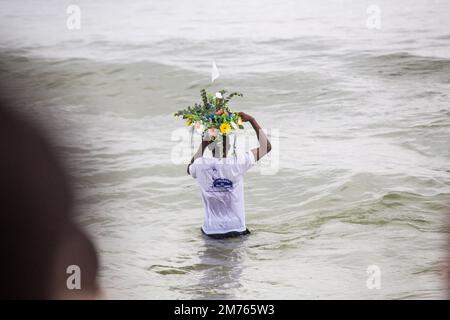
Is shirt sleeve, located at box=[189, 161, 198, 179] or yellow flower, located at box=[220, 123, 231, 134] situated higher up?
yellow flower, located at box=[220, 123, 231, 134]

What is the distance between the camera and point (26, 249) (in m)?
0.68

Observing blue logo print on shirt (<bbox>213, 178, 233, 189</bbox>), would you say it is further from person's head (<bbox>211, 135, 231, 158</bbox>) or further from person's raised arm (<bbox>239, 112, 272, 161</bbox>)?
person's raised arm (<bbox>239, 112, 272, 161</bbox>)

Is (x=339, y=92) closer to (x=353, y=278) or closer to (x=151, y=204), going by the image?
(x=151, y=204)

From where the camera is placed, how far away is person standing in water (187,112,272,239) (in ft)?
23.6

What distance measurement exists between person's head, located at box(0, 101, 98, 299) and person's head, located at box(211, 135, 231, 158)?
6.60 m

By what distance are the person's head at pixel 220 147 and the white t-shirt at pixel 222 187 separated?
0.30 ft

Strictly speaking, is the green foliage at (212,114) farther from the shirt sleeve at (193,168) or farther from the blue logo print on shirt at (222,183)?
the blue logo print on shirt at (222,183)

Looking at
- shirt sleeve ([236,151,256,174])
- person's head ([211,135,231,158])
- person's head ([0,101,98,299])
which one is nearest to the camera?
person's head ([0,101,98,299])

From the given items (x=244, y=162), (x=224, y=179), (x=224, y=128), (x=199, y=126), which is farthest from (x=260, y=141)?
(x=199, y=126)

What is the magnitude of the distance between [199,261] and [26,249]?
676cm

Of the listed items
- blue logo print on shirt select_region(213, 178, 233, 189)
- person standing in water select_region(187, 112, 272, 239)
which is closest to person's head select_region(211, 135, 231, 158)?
person standing in water select_region(187, 112, 272, 239)

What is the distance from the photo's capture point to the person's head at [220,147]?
7305 millimetres

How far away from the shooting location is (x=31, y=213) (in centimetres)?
67

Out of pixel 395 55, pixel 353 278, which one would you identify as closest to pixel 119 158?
pixel 353 278
